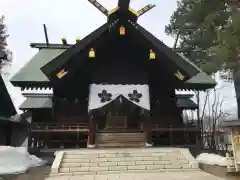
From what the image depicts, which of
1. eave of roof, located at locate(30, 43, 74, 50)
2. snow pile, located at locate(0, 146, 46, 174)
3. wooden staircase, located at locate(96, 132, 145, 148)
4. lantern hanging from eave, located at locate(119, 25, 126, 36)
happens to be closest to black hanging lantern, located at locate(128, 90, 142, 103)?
wooden staircase, located at locate(96, 132, 145, 148)

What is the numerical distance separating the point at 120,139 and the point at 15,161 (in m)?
4.62

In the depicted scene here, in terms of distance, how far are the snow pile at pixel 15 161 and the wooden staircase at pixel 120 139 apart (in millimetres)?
2867

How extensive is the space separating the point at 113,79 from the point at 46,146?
15.0ft

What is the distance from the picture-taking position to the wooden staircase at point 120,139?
36.7 ft

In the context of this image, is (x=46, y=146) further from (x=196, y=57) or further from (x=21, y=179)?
(x=196, y=57)

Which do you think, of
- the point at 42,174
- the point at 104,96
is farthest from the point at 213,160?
the point at 42,174

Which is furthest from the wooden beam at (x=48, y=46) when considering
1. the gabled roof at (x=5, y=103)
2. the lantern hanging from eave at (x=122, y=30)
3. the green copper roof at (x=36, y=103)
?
the lantern hanging from eave at (x=122, y=30)

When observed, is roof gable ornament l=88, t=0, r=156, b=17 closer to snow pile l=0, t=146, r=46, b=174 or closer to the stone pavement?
the stone pavement

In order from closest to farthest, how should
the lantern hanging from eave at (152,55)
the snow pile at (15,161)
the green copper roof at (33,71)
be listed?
the snow pile at (15,161)
the lantern hanging from eave at (152,55)
the green copper roof at (33,71)

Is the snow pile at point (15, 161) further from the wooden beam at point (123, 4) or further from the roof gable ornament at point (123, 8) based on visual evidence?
the wooden beam at point (123, 4)

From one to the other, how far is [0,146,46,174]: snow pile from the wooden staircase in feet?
9.41

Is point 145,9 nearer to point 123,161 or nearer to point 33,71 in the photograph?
point 33,71

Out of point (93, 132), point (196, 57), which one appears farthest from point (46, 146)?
point (196, 57)

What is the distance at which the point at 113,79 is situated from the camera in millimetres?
12250
